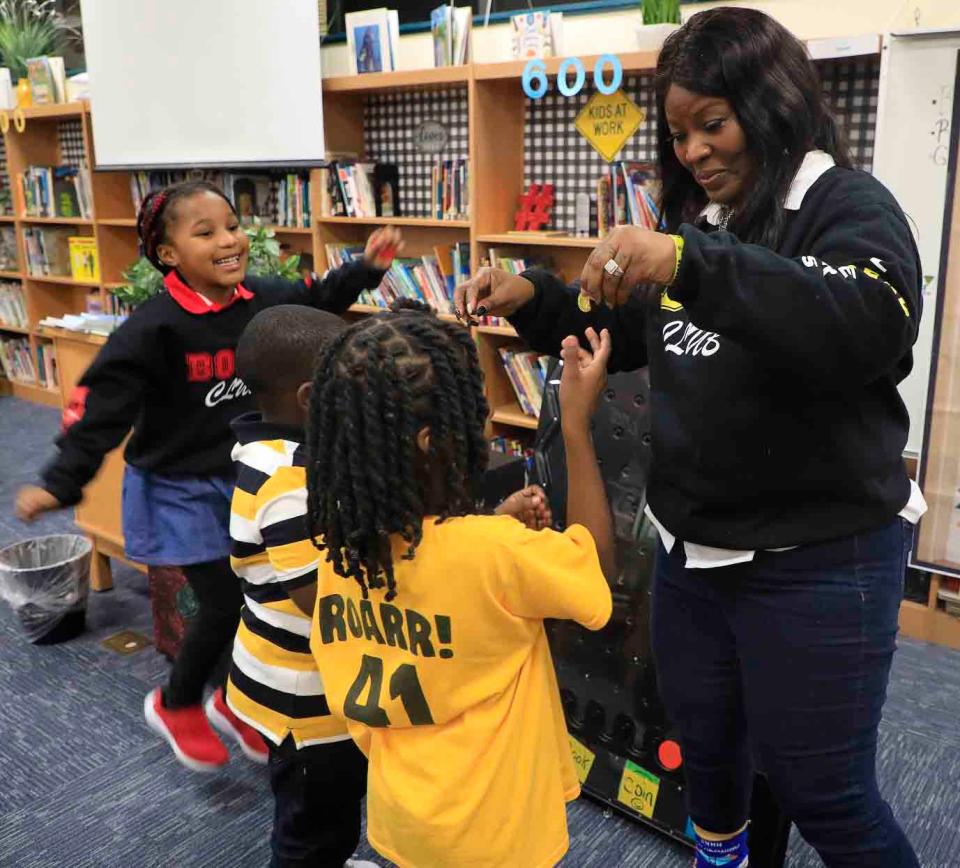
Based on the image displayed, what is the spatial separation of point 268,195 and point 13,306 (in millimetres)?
2654

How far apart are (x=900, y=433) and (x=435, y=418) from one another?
1.79 feet

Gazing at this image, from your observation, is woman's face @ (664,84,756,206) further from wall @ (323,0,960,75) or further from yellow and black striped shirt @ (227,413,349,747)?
wall @ (323,0,960,75)

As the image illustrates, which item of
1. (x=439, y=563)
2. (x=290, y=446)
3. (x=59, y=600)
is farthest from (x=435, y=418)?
(x=59, y=600)

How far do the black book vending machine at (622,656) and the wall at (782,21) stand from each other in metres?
1.50

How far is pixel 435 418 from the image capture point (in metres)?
0.96

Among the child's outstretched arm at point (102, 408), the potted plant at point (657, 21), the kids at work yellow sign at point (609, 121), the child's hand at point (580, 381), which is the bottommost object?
the child's outstretched arm at point (102, 408)

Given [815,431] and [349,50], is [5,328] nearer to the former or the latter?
[349,50]

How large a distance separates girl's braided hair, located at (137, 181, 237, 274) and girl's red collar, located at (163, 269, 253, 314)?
0.16 ft

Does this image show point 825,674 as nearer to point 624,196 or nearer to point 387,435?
point 387,435

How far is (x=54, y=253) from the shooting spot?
553 cm

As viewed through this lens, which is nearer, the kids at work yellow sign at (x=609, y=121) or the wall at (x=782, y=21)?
the wall at (x=782, y=21)

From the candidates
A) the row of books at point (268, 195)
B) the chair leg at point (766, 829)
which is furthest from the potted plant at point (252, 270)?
the chair leg at point (766, 829)

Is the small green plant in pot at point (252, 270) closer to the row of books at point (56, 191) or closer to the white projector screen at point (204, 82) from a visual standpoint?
the white projector screen at point (204, 82)

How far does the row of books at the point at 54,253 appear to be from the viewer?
534 centimetres
